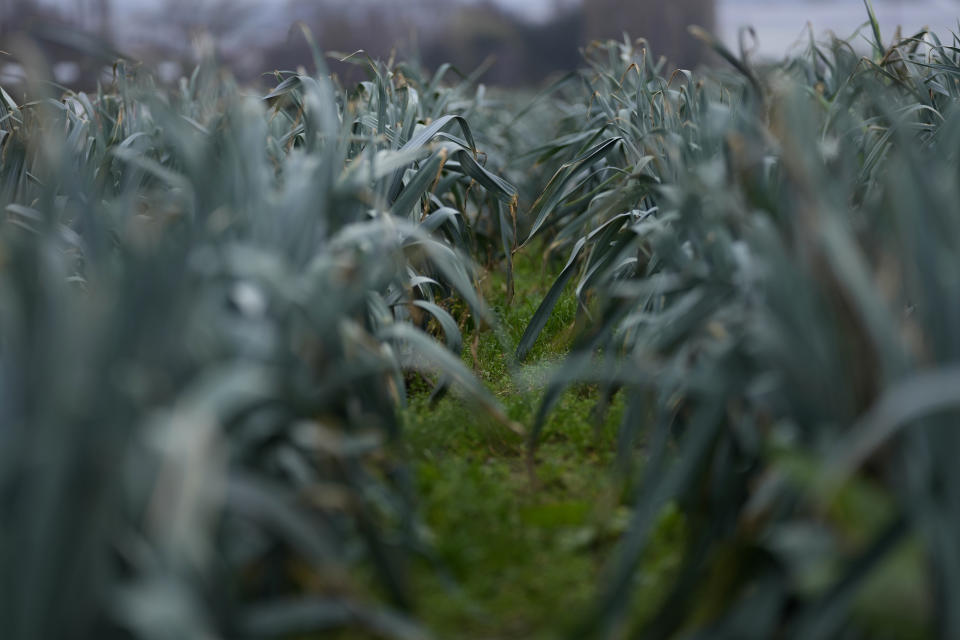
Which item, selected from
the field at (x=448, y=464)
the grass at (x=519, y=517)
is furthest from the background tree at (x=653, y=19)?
the field at (x=448, y=464)

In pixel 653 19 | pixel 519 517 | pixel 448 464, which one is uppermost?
pixel 653 19

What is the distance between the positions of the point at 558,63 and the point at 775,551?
1302cm

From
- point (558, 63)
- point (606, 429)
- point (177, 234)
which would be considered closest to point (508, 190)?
point (606, 429)

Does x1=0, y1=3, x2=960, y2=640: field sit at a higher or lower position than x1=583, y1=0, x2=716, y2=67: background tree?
lower

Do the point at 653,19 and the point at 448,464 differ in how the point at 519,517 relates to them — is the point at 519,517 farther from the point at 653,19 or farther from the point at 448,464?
the point at 653,19

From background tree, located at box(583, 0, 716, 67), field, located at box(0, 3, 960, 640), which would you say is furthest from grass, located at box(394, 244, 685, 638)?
background tree, located at box(583, 0, 716, 67)

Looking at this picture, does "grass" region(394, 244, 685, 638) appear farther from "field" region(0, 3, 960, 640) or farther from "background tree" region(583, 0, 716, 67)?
"background tree" region(583, 0, 716, 67)

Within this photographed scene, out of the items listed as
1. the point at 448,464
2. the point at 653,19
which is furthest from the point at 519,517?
the point at 653,19

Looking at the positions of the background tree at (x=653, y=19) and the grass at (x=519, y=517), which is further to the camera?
the background tree at (x=653, y=19)

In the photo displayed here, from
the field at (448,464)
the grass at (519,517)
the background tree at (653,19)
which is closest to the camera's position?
the field at (448,464)

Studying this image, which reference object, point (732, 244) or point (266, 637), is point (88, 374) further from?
point (732, 244)

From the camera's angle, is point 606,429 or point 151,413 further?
point 606,429

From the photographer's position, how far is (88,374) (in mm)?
943

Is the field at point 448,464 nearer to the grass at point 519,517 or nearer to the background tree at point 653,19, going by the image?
the grass at point 519,517
